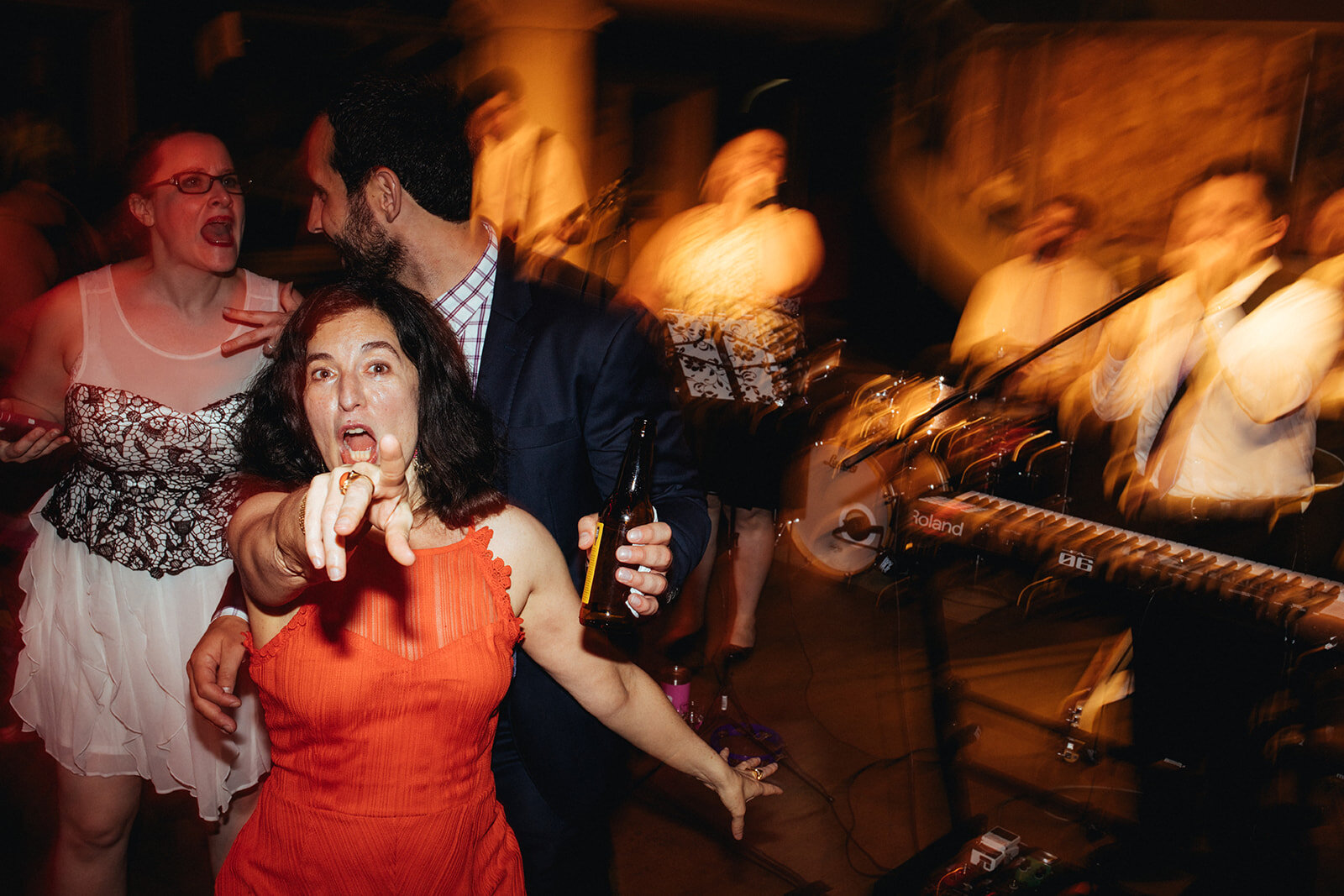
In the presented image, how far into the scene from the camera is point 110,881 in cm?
204

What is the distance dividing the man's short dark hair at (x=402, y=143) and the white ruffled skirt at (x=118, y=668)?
101 centimetres

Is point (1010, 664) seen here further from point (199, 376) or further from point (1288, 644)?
point (199, 376)

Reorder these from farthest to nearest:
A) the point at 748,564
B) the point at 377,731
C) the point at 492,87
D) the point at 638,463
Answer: the point at 492,87 → the point at 748,564 → the point at 638,463 → the point at 377,731

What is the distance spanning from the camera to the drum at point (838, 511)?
5172 mm

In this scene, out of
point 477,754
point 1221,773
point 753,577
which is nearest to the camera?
point 477,754

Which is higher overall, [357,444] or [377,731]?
[357,444]

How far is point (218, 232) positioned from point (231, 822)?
1.46 meters

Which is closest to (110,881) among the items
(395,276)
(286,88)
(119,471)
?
(119,471)

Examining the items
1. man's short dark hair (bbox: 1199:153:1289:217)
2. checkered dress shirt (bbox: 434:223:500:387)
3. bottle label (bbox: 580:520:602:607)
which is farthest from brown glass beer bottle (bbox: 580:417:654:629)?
man's short dark hair (bbox: 1199:153:1289:217)

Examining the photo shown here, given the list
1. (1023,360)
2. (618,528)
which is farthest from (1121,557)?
(618,528)

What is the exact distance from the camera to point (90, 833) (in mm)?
2002

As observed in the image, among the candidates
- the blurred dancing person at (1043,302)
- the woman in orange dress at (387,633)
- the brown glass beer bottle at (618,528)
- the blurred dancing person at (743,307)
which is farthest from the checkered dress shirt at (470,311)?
the blurred dancing person at (1043,302)

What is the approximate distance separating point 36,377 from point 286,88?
6367mm

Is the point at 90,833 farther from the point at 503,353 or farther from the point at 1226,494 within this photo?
the point at 1226,494
